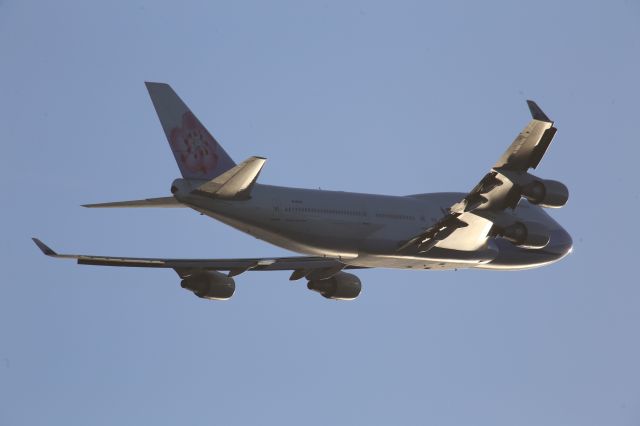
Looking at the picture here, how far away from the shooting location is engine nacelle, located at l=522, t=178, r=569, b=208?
48.8 meters

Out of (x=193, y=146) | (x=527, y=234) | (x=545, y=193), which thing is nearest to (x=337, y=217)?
(x=193, y=146)

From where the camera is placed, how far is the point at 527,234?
51625mm

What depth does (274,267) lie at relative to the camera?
55.6m

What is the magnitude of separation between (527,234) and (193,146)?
46.7 feet

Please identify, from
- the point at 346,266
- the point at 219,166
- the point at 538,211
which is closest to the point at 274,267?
the point at 346,266

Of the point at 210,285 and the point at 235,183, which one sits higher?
the point at 235,183

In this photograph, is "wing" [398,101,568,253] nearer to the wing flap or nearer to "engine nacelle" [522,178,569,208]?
"engine nacelle" [522,178,569,208]

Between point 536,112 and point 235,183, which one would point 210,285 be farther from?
point 536,112

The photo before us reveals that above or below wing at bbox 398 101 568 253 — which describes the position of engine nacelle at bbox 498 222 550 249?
below

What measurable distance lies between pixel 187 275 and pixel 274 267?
12.7 ft

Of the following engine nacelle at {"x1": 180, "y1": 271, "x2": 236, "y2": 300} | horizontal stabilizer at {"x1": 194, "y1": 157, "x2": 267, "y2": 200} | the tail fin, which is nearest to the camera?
horizontal stabilizer at {"x1": 194, "y1": 157, "x2": 267, "y2": 200}

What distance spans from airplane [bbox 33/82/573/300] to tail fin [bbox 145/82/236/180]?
40 mm

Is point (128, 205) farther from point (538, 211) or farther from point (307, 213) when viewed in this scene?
point (538, 211)

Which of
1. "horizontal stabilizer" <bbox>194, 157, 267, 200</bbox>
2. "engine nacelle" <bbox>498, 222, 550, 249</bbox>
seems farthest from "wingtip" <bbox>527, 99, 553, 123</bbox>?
"horizontal stabilizer" <bbox>194, 157, 267, 200</bbox>
